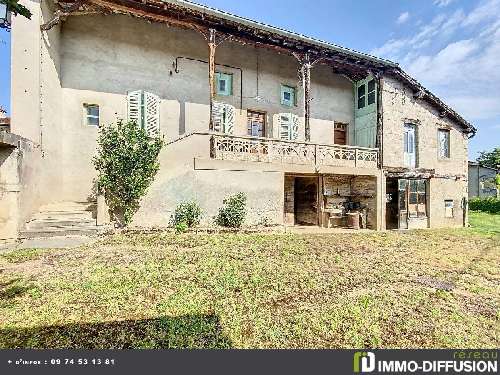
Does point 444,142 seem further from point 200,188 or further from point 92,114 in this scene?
point 92,114

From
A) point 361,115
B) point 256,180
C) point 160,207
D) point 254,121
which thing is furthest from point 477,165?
point 160,207

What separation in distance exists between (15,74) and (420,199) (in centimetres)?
1871

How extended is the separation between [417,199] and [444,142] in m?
4.30

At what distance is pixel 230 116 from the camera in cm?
1347

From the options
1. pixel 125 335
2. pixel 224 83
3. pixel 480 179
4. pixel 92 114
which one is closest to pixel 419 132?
pixel 224 83

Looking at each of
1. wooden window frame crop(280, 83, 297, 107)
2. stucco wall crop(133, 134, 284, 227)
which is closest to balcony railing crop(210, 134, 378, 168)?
stucco wall crop(133, 134, 284, 227)

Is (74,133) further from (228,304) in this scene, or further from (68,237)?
(228,304)

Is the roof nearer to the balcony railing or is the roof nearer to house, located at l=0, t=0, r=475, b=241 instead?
house, located at l=0, t=0, r=475, b=241

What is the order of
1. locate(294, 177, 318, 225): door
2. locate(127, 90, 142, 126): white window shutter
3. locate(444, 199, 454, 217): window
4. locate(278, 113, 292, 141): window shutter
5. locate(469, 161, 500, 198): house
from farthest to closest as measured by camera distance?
locate(469, 161, 500, 198): house → locate(444, 199, 454, 217): window → locate(278, 113, 292, 141): window shutter → locate(294, 177, 318, 225): door → locate(127, 90, 142, 126): white window shutter

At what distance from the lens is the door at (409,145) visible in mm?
15062

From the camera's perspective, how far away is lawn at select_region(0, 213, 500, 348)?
131 inches

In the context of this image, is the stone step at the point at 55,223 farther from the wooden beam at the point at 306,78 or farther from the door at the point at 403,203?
the door at the point at 403,203

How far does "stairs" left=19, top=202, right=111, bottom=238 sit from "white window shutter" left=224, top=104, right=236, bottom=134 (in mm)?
7023

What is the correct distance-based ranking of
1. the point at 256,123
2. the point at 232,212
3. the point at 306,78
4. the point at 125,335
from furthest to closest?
the point at 256,123, the point at 306,78, the point at 232,212, the point at 125,335
